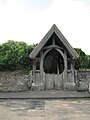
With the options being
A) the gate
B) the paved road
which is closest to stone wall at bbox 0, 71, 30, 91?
the gate

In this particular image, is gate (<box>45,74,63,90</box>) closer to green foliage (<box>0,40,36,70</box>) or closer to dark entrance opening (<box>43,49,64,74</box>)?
dark entrance opening (<box>43,49,64,74</box>)

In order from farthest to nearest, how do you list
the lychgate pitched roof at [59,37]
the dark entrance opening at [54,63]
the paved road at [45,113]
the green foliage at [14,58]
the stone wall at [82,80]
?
1. the green foliage at [14,58]
2. the dark entrance opening at [54,63]
3. the stone wall at [82,80]
4. the lychgate pitched roof at [59,37]
5. the paved road at [45,113]

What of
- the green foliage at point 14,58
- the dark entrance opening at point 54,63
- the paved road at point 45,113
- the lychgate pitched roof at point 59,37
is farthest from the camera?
the green foliage at point 14,58

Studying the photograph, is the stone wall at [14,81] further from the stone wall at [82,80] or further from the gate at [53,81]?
the stone wall at [82,80]

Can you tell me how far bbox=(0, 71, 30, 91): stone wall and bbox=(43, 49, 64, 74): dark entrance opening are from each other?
2991mm

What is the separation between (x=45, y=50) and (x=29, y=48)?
1446 cm

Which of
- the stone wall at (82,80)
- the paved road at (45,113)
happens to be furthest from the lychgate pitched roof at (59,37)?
the paved road at (45,113)

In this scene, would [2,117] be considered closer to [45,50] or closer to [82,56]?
[45,50]

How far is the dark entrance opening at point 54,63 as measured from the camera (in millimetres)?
22909

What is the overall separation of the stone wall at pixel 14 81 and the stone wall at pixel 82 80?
4004mm

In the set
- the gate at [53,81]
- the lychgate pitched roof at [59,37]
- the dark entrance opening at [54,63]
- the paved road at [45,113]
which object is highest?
the lychgate pitched roof at [59,37]

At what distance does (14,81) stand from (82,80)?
5505 millimetres

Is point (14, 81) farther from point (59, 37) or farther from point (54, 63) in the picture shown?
point (54, 63)

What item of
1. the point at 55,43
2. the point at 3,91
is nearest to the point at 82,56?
the point at 55,43
